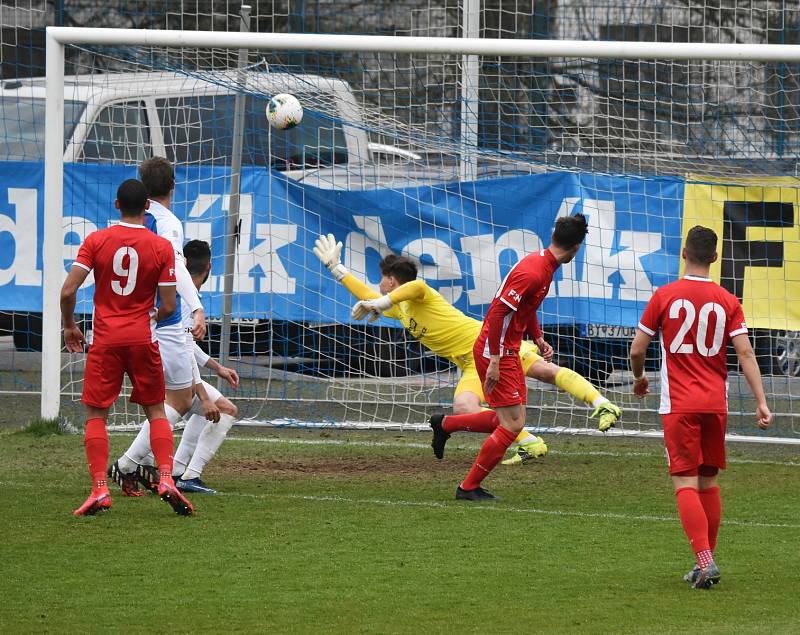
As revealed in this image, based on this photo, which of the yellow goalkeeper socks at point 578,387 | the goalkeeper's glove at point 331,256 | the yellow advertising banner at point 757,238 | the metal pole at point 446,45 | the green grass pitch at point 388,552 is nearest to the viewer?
the green grass pitch at point 388,552

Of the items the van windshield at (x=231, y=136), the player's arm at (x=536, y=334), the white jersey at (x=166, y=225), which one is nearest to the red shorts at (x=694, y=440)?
the player's arm at (x=536, y=334)

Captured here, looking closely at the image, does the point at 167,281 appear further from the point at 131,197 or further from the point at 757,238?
the point at 757,238

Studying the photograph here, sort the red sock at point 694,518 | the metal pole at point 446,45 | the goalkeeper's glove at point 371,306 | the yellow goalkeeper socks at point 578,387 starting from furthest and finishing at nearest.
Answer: the metal pole at point 446,45 → the yellow goalkeeper socks at point 578,387 → the goalkeeper's glove at point 371,306 → the red sock at point 694,518

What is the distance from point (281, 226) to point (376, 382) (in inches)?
62.2

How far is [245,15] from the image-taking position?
11859 millimetres

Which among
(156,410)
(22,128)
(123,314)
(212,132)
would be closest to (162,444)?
(156,410)

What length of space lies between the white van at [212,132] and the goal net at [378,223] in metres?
0.02

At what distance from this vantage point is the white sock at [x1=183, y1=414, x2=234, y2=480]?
318 inches

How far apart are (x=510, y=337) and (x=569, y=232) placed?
73 cm

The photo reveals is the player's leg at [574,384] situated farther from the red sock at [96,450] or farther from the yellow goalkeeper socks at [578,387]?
the red sock at [96,450]

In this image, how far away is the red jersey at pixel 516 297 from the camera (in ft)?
24.9

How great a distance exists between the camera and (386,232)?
37.0ft

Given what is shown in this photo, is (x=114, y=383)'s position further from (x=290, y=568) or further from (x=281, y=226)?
(x=281, y=226)

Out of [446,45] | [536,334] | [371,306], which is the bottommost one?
[536,334]
